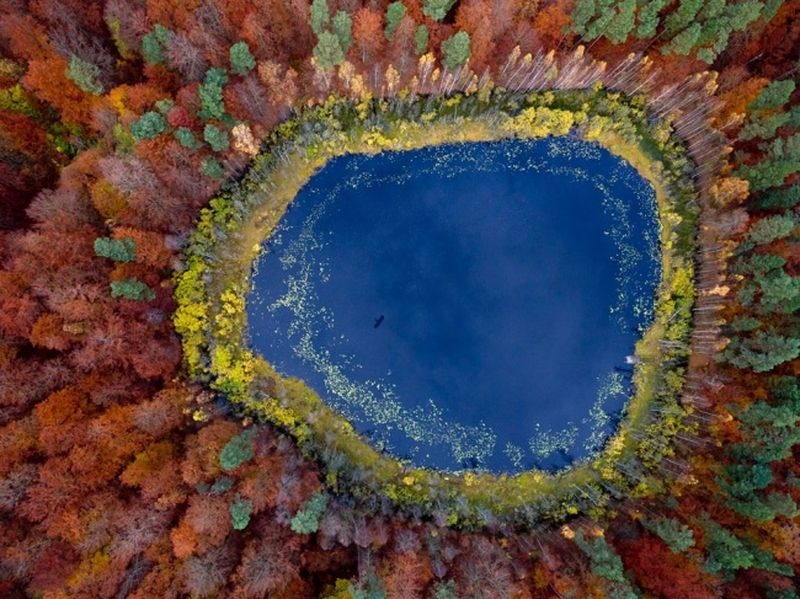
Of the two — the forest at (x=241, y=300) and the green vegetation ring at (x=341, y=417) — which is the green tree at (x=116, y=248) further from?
the green vegetation ring at (x=341, y=417)

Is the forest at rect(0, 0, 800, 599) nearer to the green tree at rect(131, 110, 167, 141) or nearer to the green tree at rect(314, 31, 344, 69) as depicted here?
the green tree at rect(314, 31, 344, 69)

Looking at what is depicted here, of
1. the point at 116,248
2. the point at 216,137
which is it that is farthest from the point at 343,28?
the point at 116,248

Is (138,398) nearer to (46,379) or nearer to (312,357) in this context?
(46,379)

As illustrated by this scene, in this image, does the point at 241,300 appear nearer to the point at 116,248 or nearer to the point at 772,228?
the point at 116,248

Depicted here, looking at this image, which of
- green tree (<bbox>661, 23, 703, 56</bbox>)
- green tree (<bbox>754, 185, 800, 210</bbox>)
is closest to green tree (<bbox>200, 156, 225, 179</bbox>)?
green tree (<bbox>661, 23, 703, 56</bbox>)

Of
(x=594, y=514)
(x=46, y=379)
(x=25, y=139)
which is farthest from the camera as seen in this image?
(x=594, y=514)

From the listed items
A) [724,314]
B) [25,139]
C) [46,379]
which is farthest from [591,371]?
[25,139]
